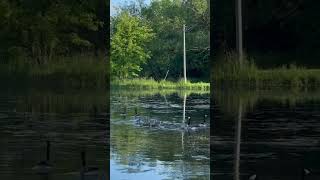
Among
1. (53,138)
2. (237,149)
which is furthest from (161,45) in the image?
(237,149)

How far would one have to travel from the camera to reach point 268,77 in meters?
29.7

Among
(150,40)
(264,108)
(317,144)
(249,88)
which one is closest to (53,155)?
(317,144)

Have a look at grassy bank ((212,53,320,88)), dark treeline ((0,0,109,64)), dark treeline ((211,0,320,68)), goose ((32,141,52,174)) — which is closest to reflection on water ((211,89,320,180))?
goose ((32,141,52,174))

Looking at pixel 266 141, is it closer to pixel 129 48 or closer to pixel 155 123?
pixel 155 123

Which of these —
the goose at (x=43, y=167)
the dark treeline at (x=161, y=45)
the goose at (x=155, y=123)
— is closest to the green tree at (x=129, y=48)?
the dark treeline at (x=161, y=45)

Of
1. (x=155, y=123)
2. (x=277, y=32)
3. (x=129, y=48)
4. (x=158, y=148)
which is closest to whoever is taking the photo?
(x=158, y=148)

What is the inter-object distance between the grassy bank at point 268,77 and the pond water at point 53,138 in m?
10.1

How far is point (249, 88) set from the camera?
28969 mm

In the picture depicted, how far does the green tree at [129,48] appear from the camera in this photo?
6059 centimetres

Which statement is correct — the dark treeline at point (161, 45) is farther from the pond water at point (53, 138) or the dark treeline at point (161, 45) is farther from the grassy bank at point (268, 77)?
the pond water at point (53, 138)

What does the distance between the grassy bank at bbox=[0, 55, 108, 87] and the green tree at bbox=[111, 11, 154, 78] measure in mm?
24808

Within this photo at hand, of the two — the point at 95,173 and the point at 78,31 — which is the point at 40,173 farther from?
the point at 78,31

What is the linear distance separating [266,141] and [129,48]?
4921 cm

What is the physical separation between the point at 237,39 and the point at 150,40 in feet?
89.5
